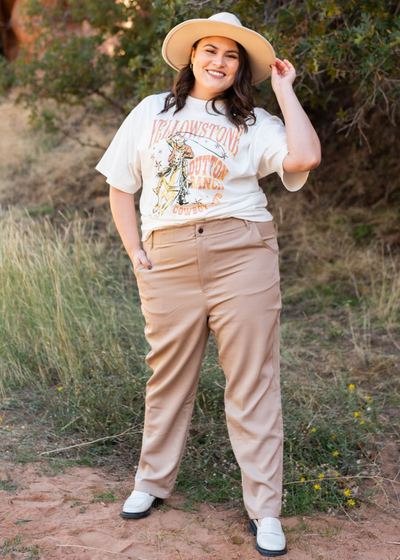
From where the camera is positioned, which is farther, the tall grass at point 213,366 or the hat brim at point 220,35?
the tall grass at point 213,366

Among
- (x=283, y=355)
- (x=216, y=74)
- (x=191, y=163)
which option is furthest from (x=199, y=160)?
(x=283, y=355)

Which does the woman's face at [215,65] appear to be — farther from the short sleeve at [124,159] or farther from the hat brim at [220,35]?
the short sleeve at [124,159]

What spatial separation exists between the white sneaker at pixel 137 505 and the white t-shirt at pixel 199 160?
3.93ft

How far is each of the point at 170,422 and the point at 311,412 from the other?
100cm

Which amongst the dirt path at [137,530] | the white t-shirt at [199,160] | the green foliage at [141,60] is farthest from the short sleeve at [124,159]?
the green foliage at [141,60]

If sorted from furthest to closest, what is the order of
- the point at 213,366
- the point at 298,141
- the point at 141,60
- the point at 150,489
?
1. the point at 141,60
2. the point at 213,366
3. the point at 150,489
4. the point at 298,141

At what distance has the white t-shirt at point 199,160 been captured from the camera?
7.82ft

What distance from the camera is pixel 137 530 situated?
2.56 metres

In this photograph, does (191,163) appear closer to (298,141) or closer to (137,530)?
(298,141)

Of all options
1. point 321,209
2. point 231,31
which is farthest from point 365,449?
point 321,209

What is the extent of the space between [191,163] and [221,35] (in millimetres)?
573

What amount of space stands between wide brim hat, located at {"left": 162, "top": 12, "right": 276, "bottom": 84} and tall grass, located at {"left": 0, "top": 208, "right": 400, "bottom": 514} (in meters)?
1.77

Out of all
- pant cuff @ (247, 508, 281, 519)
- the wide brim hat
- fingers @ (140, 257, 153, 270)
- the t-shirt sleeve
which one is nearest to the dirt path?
pant cuff @ (247, 508, 281, 519)

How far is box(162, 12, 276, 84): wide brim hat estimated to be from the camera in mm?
2439
